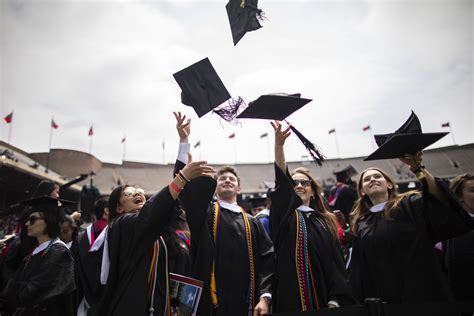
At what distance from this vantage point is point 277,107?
2.61m

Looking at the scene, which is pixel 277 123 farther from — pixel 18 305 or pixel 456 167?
pixel 456 167

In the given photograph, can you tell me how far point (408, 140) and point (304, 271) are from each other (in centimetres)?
127

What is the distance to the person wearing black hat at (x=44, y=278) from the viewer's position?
2508 mm

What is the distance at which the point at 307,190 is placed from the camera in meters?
3.00

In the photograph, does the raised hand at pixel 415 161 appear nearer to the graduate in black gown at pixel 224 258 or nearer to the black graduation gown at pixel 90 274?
the graduate in black gown at pixel 224 258

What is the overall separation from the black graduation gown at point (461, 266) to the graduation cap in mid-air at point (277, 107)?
59.8 inches

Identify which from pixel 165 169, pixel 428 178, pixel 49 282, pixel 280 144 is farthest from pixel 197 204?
pixel 165 169

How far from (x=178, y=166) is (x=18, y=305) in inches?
70.0

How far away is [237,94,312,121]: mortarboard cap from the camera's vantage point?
2.52 metres

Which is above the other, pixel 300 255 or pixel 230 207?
pixel 230 207

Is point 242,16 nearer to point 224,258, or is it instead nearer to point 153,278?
point 224,258

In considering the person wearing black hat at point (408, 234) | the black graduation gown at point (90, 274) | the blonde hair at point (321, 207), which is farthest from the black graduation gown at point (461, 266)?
the black graduation gown at point (90, 274)

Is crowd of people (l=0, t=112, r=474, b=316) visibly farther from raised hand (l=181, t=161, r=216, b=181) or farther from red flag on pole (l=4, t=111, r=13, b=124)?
red flag on pole (l=4, t=111, r=13, b=124)

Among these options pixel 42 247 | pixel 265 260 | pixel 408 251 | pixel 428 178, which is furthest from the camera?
pixel 42 247
